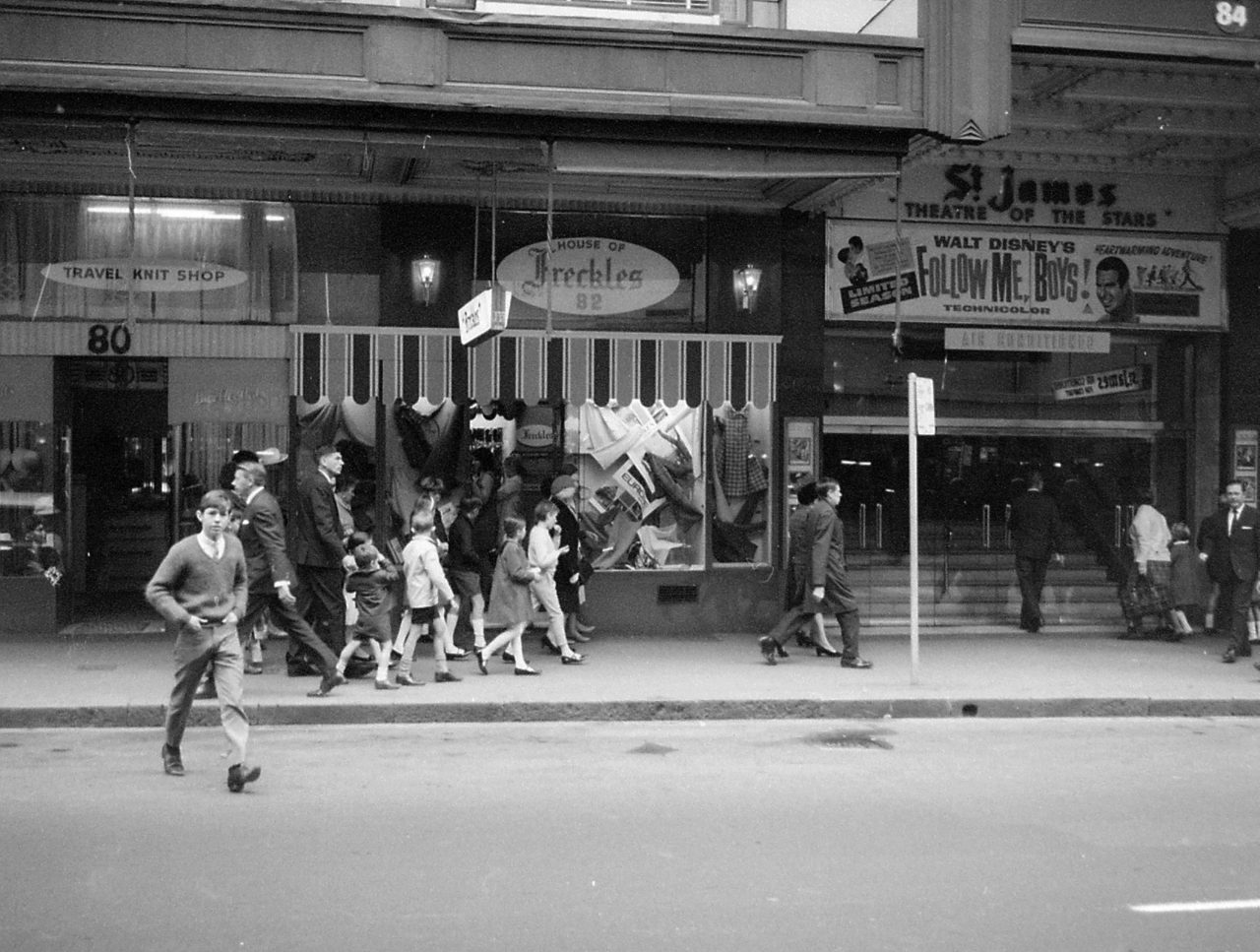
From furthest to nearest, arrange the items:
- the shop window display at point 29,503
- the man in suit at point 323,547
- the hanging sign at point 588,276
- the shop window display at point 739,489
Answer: the shop window display at point 739,489 < the hanging sign at point 588,276 < the shop window display at point 29,503 < the man in suit at point 323,547

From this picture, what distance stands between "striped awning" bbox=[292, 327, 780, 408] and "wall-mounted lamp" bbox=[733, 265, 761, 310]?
1.63ft

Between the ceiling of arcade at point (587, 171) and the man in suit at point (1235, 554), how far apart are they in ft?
12.5

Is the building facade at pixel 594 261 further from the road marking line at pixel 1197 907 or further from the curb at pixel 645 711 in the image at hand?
the road marking line at pixel 1197 907

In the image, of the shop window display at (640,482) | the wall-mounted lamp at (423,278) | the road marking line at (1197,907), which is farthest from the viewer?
the shop window display at (640,482)

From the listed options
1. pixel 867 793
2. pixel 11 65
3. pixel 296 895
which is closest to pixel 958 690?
pixel 867 793

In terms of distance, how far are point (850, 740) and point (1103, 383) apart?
8.02m

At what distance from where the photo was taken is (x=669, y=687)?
11328 mm

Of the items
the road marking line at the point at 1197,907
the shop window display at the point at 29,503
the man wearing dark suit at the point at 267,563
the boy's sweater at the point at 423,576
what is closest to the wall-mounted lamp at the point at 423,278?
the man wearing dark suit at the point at 267,563

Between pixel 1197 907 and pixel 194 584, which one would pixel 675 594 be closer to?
pixel 194 584

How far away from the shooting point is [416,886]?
5984 mm

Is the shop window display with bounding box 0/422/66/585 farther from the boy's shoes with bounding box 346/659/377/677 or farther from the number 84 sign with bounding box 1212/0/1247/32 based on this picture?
the number 84 sign with bounding box 1212/0/1247/32

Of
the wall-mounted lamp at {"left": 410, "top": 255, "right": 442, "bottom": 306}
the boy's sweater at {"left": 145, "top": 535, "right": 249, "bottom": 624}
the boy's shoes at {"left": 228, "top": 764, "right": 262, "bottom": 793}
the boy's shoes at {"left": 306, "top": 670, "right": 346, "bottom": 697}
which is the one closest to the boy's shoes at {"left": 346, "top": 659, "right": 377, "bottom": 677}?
the boy's shoes at {"left": 306, "top": 670, "right": 346, "bottom": 697}

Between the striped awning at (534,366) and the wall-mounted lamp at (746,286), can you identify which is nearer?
the striped awning at (534,366)

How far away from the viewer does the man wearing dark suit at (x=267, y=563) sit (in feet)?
35.3
